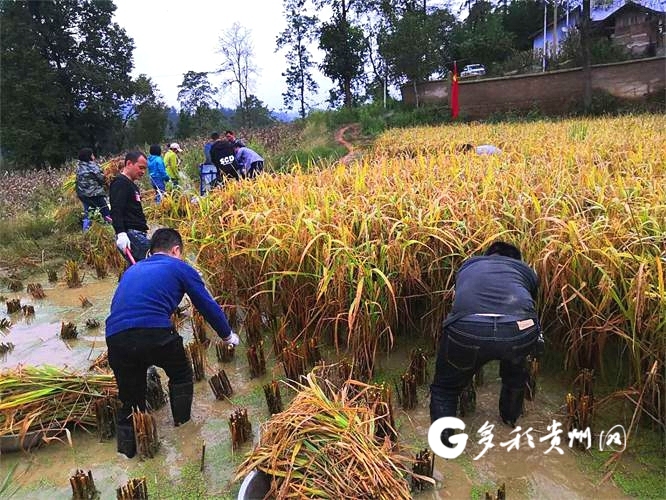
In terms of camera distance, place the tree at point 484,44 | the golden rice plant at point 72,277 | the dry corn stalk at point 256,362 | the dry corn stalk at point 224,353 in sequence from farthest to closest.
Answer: the tree at point 484,44 → the golden rice plant at point 72,277 → the dry corn stalk at point 224,353 → the dry corn stalk at point 256,362

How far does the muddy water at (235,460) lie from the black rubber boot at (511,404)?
0.05m

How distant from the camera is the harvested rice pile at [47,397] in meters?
2.62

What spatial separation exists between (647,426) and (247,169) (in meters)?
5.95

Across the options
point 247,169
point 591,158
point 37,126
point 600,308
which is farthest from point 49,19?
point 600,308

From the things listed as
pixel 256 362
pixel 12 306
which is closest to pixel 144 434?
pixel 256 362

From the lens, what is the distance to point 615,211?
3.17m

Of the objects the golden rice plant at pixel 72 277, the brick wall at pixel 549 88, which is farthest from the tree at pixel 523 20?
the golden rice plant at pixel 72 277

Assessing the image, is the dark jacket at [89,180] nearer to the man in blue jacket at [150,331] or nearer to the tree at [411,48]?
the man in blue jacket at [150,331]

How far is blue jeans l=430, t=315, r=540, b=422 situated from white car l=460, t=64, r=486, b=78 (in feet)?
79.5

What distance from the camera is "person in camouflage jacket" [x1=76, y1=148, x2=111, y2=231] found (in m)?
6.91

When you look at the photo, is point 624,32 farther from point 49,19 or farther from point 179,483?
point 179,483

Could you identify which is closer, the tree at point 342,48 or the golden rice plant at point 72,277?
the golden rice plant at point 72,277

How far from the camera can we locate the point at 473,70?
24.5 metres

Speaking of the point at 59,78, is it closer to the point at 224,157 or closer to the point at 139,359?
the point at 224,157
